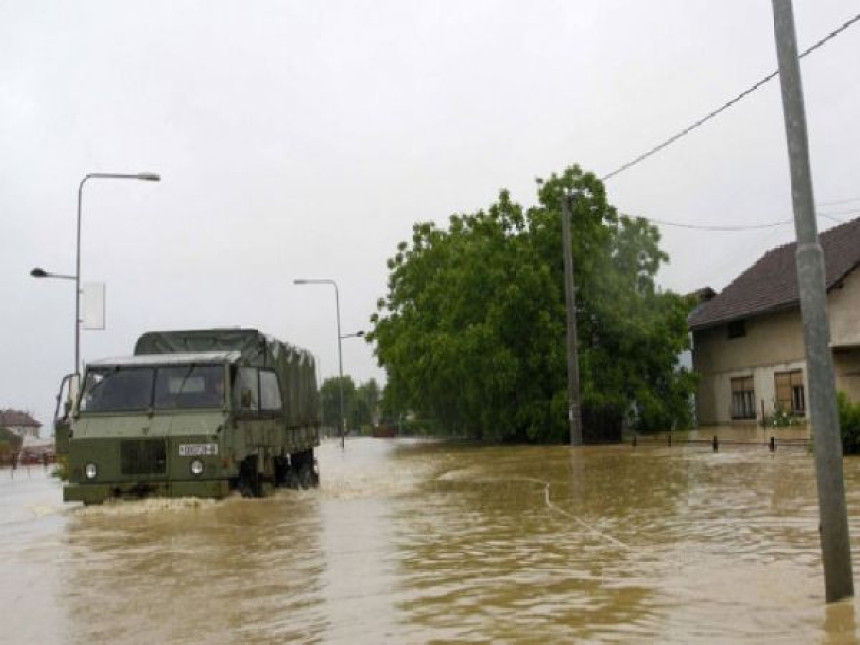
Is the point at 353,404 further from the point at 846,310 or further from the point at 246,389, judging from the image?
the point at 246,389

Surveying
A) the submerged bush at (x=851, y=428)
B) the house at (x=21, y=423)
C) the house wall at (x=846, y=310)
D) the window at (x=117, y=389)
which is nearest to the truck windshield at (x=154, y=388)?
the window at (x=117, y=389)

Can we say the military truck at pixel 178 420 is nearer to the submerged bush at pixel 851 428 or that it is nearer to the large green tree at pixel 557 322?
the submerged bush at pixel 851 428

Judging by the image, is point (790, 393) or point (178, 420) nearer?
point (178, 420)

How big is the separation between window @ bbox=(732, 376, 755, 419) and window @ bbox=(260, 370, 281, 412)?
2855 centimetres

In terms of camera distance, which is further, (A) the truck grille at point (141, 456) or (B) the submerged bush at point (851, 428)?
(B) the submerged bush at point (851, 428)

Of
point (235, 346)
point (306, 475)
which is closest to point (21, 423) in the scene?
point (306, 475)

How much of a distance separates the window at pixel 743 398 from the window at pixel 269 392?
93.7 feet

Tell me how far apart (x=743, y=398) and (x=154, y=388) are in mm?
31883

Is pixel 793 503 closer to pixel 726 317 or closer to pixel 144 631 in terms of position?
pixel 144 631

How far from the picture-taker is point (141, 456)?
535 inches

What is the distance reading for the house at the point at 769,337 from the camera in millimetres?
34438

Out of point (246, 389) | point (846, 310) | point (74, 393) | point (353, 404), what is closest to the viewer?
point (74, 393)

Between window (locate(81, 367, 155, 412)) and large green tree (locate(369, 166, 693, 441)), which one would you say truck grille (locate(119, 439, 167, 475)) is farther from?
large green tree (locate(369, 166, 693, 441))

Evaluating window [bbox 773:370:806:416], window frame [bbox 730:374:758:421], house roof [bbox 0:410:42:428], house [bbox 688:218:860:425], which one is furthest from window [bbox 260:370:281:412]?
house roof [bbox 0:410:42:428]
